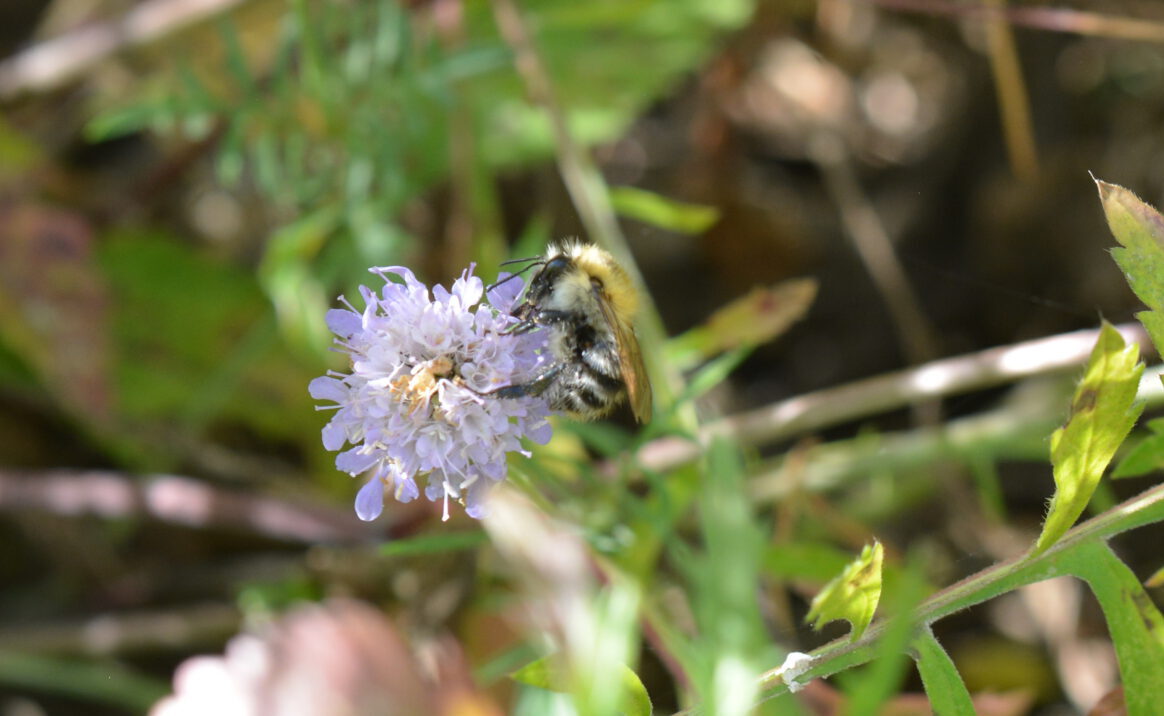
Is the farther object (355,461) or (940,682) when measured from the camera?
(355,461)

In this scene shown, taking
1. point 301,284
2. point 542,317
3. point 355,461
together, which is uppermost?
point 301,284

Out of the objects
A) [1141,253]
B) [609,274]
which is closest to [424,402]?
[609,274]

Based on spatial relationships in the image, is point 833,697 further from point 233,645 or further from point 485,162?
point 485,162

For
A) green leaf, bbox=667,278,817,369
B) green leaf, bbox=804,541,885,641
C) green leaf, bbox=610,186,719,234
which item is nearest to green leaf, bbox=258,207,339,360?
green leaf, bbox=610,186,719,234

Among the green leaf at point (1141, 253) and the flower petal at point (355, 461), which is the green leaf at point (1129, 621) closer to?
the green leaf at point (1141, 253)

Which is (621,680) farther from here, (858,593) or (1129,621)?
(1129,621)
